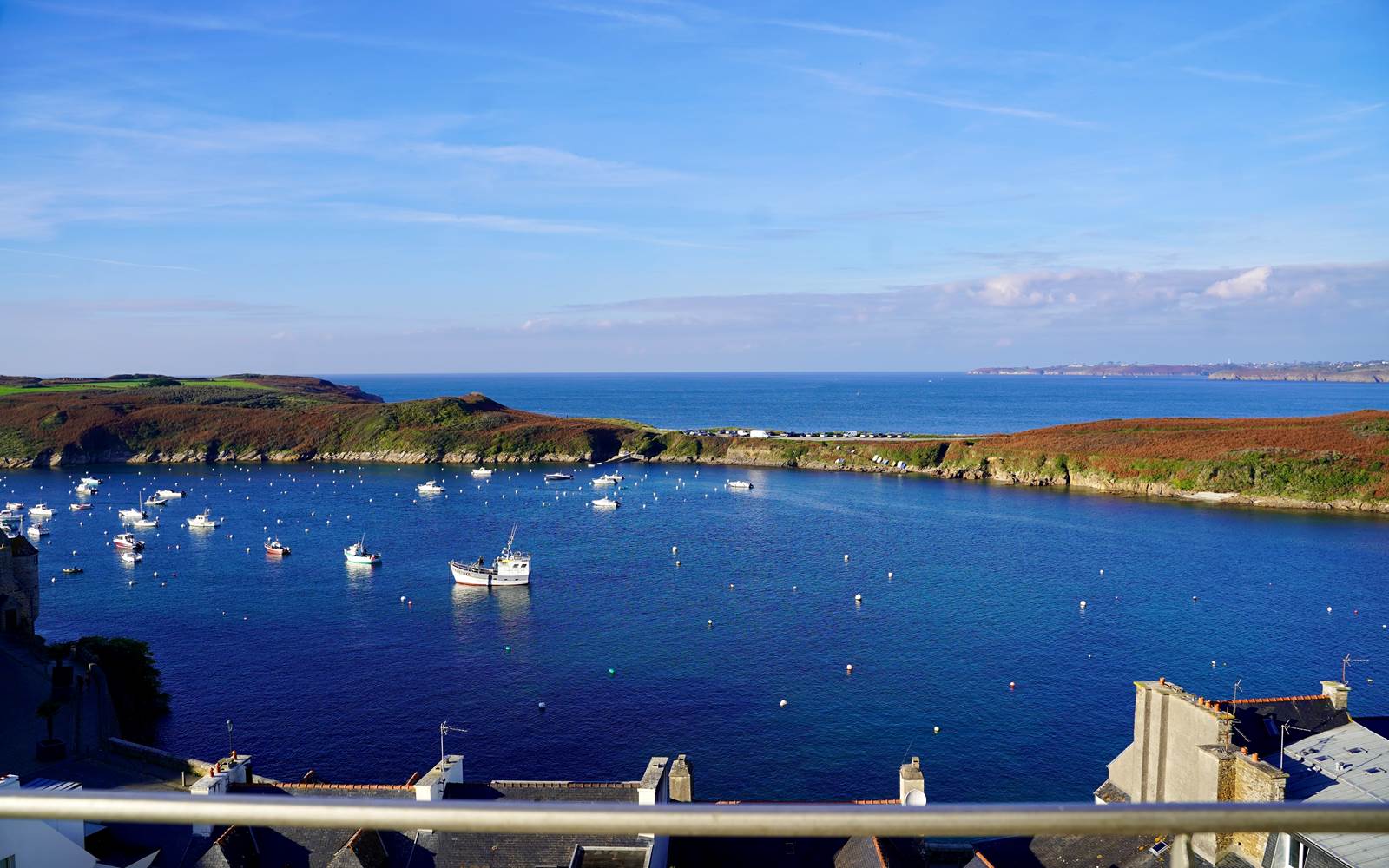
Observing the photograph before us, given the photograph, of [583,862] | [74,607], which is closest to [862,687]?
[583,862]

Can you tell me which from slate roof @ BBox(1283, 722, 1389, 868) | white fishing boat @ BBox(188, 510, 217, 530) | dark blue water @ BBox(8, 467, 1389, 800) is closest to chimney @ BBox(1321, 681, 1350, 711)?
slate roof @ BBox(1283, 722, 1389, 868)

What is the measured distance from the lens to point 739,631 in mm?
50281

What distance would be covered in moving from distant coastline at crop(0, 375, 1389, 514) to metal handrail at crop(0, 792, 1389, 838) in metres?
105

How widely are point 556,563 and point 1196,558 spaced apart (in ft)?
156

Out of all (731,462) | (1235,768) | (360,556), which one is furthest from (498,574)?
(731,462)

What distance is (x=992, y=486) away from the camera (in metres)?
107

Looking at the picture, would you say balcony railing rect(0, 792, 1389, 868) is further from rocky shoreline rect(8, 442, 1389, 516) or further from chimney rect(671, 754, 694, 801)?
rocky shoreline rect(8, 442, 1389, 516)

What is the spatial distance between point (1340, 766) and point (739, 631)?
31.1 meters

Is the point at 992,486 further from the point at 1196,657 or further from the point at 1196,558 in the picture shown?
the point at 1196,657

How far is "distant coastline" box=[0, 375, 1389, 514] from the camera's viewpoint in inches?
3807

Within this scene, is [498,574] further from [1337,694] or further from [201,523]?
[1337,694]

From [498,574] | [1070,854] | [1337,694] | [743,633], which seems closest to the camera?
[1070,854]

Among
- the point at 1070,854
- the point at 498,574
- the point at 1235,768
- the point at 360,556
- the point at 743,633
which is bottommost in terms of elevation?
the point at 743,633

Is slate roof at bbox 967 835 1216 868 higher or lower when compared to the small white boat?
lower
